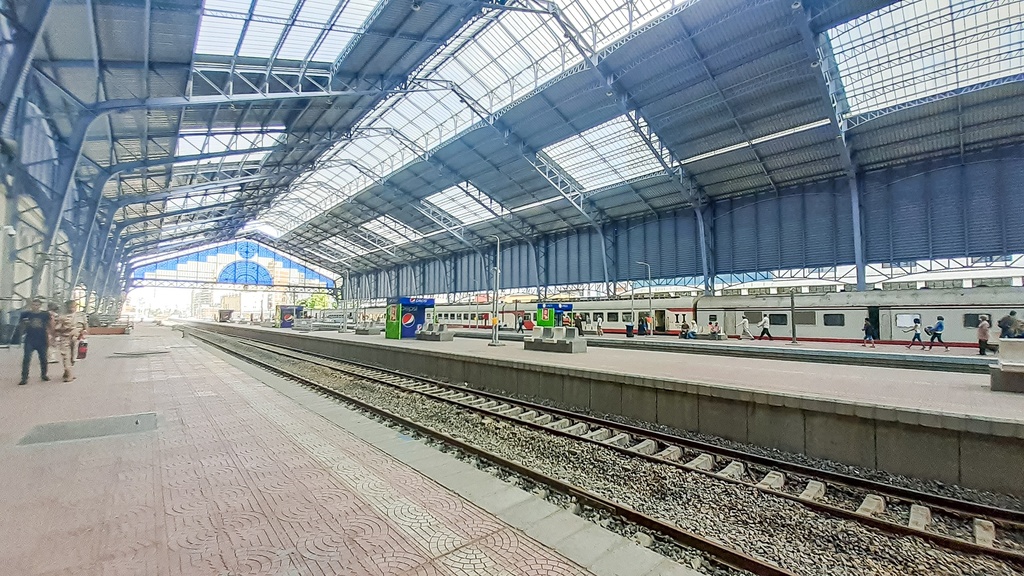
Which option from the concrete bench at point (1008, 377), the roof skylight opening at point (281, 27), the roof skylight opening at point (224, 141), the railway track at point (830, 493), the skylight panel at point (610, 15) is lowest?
the railway track at point (830, 493)

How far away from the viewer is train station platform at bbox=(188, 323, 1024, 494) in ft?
19.4

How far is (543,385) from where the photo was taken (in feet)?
39.9

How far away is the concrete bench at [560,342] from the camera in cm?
1642

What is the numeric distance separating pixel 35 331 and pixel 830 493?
1694cm

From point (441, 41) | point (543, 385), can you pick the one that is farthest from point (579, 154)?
point (543, 385)

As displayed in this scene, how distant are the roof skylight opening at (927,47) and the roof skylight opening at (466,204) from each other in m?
28.1

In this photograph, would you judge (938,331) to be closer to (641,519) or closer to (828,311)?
(828,311)

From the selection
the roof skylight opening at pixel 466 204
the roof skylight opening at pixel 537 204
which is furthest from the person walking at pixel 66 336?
the roof skylight opening at pixel 537 204

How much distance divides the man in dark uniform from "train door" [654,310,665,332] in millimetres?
30973

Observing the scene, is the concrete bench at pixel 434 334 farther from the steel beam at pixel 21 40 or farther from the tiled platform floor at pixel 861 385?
the steel beam at pixel 21 40

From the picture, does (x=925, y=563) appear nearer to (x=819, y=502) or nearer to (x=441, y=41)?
(x=819, y=502)

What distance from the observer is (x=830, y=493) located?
5.79m

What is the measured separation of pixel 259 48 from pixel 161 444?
1843 centimetres

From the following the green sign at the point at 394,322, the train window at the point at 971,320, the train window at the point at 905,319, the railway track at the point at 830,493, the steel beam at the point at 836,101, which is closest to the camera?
the railway track at the point at 830,493
